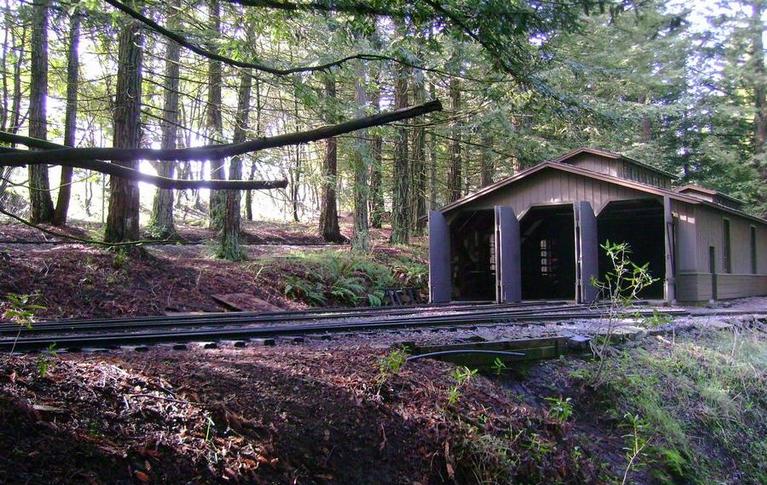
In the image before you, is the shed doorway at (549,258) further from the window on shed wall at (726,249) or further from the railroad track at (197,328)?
the railroad track at (197,328)

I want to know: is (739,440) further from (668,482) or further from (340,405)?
(340,405)

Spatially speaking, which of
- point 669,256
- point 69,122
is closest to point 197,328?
point 669,256

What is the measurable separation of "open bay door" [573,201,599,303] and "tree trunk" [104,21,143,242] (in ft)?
33.9

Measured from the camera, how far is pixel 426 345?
18.2 feet

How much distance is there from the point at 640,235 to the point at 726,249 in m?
2.91

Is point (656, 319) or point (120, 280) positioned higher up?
point (120, 280)

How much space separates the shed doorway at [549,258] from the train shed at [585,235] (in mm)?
34

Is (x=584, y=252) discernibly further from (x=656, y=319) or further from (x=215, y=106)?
(x=215, y=106)

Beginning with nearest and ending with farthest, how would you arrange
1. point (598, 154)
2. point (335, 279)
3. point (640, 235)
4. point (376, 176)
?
1. point (335, 279)
2. point (598, 154)
3. point (640, 235)
4. point (376, 176)

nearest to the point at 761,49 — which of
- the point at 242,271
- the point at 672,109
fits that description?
the point at 672,109

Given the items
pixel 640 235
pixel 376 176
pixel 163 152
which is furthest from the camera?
pixel 376 176

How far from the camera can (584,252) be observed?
1476 cm

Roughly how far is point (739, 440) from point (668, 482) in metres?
1.80

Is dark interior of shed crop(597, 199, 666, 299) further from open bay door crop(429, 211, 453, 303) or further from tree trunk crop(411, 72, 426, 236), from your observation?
tree trunk crop(411, 72, 426, 236)
